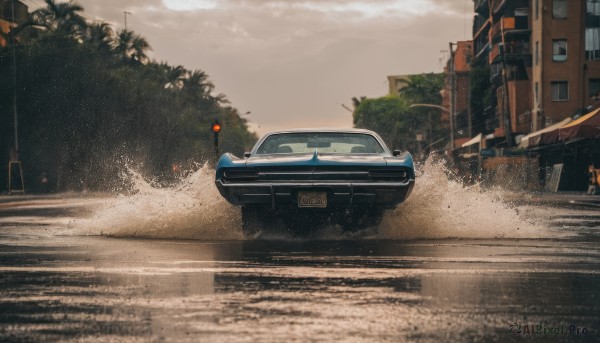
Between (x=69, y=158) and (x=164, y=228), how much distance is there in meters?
44.8

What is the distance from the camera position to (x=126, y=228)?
46.6 ft

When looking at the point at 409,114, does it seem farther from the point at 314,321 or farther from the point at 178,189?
the point at 314,321

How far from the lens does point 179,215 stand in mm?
13977

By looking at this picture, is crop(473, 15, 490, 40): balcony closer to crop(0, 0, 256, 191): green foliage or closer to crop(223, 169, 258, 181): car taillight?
crop(0, 0, 256, 191): green foliage

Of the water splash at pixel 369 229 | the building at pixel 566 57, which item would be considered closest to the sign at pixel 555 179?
the building at pixel 566 57

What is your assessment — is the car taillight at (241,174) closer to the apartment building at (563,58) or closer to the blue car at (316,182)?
the blue car at (316,182)

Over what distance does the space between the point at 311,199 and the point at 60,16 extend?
54.5m

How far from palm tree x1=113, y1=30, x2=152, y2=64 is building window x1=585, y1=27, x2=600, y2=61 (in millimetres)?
36234

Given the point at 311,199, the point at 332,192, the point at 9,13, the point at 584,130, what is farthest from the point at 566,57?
the point at 311,199

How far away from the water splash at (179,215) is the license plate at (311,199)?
5.98ft

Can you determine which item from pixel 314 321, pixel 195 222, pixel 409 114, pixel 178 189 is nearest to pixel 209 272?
pixel 314 321

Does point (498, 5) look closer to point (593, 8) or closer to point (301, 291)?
point (593, 8)

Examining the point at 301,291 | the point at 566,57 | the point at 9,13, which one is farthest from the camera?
the point at 9,13

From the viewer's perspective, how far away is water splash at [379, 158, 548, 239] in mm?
13117
